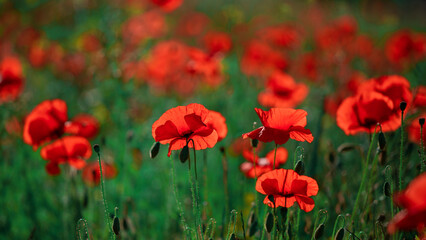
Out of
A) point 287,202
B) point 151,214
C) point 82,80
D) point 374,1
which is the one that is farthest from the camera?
point 374,1

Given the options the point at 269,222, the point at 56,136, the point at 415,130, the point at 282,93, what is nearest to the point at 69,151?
the point at 56,136

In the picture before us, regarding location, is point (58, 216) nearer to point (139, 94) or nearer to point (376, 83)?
point (376, 83)

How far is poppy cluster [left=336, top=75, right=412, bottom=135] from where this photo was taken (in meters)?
1.55

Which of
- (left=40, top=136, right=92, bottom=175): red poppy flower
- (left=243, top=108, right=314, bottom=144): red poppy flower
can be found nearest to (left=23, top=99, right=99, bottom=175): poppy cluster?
(left=40, top=136, right=92, bottom=175): red poppy flower

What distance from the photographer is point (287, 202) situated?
1337 mm

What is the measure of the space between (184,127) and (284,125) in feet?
1.17

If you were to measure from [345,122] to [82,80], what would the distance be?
11.7 feet

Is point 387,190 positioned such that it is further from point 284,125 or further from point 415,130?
point 415,130

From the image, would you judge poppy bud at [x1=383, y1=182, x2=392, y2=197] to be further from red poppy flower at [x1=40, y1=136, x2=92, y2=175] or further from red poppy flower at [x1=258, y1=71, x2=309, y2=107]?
red poppy flower at [x1=258, y1=71, x2=309, y2=107]

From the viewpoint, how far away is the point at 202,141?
1410 mm

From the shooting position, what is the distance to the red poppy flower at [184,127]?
1330mm

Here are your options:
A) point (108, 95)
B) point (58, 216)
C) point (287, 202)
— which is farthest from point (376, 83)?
point (108, 95)

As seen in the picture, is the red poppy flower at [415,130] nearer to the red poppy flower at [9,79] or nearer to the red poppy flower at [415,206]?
the red poppy flower at [415,206]

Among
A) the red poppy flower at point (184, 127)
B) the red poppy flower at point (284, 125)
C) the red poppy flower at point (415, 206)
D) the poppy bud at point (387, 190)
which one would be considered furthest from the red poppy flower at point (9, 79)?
the red poppy flower at point (415, 206)
